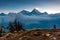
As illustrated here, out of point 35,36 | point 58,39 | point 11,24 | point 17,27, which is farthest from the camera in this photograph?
point 11,24

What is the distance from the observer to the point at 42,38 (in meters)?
17.1

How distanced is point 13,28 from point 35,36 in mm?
13445

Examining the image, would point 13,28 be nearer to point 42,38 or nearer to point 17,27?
point 17,27

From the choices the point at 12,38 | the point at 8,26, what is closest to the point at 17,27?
the point at 8,26

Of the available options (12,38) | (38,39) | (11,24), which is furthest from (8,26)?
(38,39)

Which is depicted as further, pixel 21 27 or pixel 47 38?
pixel 21 27

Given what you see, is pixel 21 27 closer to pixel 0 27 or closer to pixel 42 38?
pixel 0 27

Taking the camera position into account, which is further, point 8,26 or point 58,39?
point 8,26

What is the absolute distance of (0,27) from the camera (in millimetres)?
33969

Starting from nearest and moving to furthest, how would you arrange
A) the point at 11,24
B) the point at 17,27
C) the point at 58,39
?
the point at 58,39
the point at 17,27
the point at 11,24

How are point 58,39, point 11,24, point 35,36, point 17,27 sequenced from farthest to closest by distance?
point 11,24 → point 17,27 → point 35,36 → point 58,39

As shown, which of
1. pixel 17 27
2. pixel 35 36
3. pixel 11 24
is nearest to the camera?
pixel 35 36

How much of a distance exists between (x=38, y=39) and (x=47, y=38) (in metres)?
0.86

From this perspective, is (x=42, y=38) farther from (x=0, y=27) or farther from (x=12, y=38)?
(x=0, y=27)
